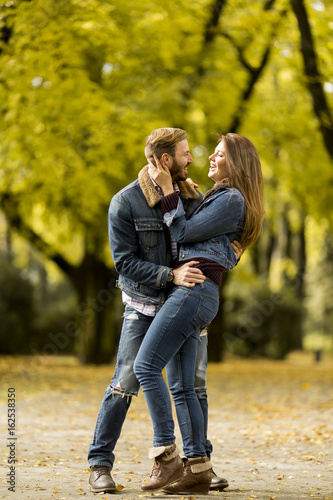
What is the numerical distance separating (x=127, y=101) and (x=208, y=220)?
31.1 feet

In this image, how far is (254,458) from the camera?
6355 millimetres

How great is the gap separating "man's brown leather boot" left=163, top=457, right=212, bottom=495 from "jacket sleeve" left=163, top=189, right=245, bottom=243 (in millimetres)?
1311

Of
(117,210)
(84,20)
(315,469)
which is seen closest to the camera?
(117,210)

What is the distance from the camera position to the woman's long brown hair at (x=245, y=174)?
15.4ft

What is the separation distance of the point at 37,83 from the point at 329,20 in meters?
5.28

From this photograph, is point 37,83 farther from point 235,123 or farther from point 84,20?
point 235,123

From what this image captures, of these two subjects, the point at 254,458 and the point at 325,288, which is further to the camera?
the point at 325,288

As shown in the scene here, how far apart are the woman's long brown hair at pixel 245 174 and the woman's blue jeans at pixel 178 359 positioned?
1.56 feet

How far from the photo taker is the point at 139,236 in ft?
15.5

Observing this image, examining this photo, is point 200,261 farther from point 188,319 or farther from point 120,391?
point 120,391

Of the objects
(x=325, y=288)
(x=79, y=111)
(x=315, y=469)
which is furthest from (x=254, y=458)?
(x=325, y=288)

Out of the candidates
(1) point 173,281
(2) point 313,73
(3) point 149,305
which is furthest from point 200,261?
(2) point 313,73

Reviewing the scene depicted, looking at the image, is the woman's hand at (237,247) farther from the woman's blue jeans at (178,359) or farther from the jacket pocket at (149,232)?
the jacket pocket at (149,232)

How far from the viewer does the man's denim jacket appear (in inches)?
183
